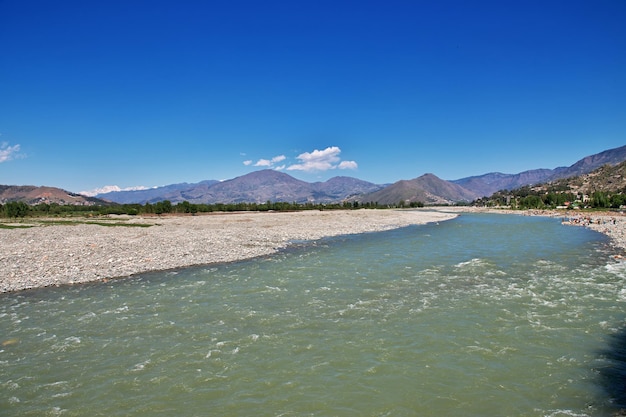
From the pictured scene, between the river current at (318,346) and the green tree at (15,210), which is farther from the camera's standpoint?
the green tree at (15,210)

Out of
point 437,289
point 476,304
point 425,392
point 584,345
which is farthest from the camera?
point 437,289

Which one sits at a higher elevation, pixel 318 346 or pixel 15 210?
pixel 15 210

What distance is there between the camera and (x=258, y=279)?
21.0 meters

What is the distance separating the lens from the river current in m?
8.72

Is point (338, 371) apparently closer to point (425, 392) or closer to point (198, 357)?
point (425, 392)

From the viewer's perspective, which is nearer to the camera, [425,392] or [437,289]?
[425,392]

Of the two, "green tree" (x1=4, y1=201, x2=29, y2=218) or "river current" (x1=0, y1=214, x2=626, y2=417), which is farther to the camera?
"green tree" (x1=4, y1=201, x2=29, y2=218)

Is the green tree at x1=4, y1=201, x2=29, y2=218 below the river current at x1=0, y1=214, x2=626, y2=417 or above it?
above

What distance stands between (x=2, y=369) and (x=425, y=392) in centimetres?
1223

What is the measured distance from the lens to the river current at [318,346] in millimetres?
8719

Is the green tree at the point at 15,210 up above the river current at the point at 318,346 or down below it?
Answer: above

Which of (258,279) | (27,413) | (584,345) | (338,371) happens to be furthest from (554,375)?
(258,279)

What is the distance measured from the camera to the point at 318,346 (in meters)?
11.7

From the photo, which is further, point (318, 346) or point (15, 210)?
point (15, 210)
